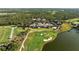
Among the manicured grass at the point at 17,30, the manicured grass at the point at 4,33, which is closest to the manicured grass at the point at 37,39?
the manicured grass at the point at 17,30

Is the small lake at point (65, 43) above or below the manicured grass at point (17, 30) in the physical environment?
below

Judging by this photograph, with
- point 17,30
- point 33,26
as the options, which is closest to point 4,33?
point 17,30

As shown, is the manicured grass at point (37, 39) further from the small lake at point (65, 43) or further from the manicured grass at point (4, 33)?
the manicured grass at point (4, 33)

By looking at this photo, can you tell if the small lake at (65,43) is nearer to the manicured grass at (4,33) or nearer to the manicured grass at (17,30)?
the manicured grass at (17,30)

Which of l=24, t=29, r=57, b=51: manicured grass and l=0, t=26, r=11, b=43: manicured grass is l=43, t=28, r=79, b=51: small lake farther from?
l=0, t=26, r=11, b=43: manicured grass

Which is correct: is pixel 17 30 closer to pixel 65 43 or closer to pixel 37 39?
pixel 37 39
